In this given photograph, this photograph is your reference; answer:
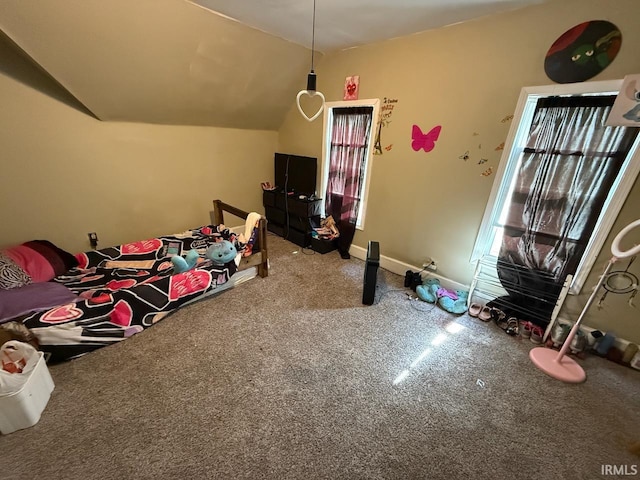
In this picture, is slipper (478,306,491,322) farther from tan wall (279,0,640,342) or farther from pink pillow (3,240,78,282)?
pink pillow (3,240,78,282)

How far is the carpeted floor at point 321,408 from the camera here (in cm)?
118

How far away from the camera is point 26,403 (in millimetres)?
1215

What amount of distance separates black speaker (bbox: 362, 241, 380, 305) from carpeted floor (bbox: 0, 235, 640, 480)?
9.1 inches

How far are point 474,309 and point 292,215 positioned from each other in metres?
2.32

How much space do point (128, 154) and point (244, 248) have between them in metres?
1.54

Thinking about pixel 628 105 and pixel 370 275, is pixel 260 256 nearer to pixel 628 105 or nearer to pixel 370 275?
pixel 370 275

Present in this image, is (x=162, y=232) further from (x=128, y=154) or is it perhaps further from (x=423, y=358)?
(x=423, y=358)

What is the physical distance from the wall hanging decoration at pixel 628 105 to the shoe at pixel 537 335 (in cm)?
146

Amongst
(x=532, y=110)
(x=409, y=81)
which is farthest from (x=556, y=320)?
(x=409, y=81)

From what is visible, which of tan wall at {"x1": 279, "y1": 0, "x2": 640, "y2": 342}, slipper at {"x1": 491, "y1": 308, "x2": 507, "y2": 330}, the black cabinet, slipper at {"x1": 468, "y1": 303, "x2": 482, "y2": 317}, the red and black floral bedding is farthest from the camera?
the black cabinet

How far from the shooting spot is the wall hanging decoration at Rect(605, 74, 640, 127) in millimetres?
1443

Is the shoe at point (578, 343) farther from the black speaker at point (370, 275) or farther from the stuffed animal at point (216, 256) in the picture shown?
the stuffed animal at point (216, 256)
